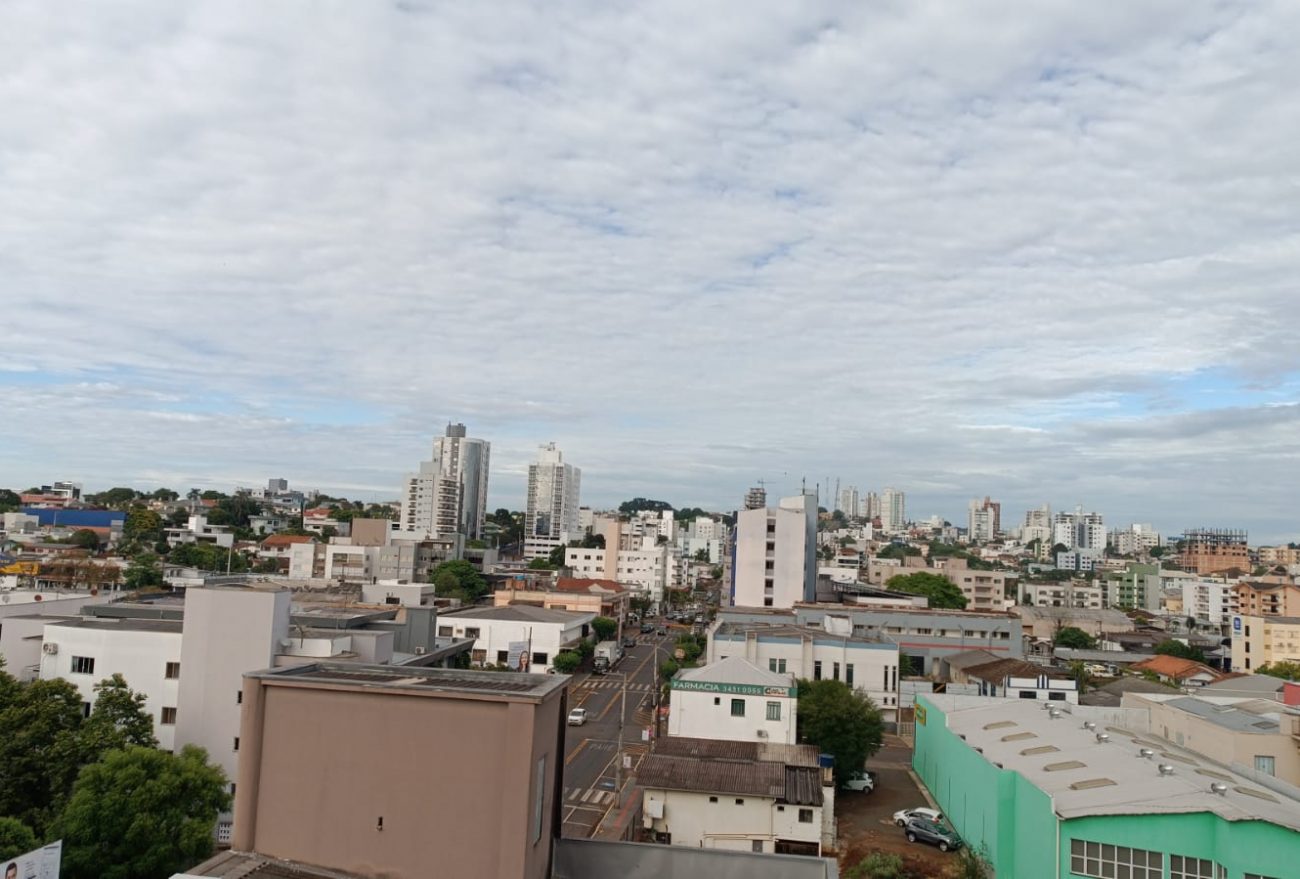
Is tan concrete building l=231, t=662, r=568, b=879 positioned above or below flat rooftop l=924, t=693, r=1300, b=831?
above

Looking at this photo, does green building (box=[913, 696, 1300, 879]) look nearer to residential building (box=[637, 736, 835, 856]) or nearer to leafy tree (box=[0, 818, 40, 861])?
residential building (box=[637, 736, 835, 856])

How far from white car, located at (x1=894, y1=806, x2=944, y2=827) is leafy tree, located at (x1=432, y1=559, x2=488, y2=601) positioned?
4999 centimetres

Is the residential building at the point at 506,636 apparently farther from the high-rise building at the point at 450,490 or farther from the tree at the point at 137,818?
the high-rise building at the point at 450,490

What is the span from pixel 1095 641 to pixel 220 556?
224 ft

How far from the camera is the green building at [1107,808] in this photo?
1398 cm

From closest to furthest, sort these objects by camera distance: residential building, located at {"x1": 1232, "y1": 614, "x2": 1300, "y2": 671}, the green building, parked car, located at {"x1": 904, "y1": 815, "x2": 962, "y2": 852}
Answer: the green building
parked car, located at {"x1": 904, "y1": 815, "x2": 962, "y2": 852}
residential building, located at {"x1": 1232, "y1": 614, "x2": 1300, "y2": 671}

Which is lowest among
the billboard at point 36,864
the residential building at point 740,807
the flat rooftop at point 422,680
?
the residential building at point 740,807

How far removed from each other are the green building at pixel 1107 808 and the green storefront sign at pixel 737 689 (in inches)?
203

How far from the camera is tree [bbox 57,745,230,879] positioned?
51.1 feet

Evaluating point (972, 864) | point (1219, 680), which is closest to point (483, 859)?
point (972, 864)

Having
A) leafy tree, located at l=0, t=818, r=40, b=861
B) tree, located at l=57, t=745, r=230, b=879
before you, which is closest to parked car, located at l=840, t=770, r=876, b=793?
tree, located at l=57, t=745, r=230, b=879

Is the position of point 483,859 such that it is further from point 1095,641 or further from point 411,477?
point 411,477

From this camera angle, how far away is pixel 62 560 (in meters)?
63.7

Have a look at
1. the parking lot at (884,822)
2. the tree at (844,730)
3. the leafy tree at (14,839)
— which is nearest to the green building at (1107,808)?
the parking lot at (884,822)
